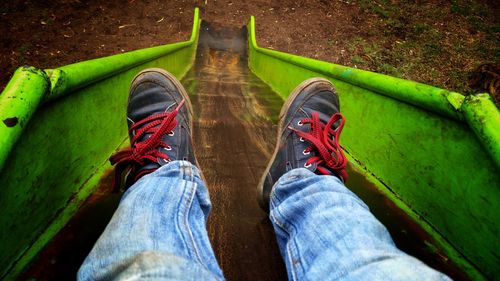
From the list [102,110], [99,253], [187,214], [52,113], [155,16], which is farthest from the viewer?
[155,16]

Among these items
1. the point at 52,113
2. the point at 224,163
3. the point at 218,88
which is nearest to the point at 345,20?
the point at 218,88

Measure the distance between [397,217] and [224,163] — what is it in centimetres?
70

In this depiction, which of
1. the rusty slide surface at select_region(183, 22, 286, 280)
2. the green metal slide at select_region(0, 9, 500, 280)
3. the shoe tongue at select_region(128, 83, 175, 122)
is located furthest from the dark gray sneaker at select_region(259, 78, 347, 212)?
the shoe tongue at select_region(128, 83, 175, 122)

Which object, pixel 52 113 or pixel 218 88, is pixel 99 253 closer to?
pixel 52 113

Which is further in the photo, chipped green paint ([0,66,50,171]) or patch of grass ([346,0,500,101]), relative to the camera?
patch of grass ([346,0,500,101])

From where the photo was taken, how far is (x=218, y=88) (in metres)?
2.74

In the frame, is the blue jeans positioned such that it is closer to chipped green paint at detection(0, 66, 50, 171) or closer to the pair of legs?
the pair of legs

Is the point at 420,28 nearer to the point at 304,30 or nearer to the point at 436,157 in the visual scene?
the point at 304,30

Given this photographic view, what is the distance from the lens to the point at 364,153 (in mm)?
1304

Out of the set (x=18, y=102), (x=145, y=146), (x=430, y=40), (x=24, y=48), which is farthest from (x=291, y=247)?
(x=430, y=40)

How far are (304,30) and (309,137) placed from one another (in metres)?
5.91

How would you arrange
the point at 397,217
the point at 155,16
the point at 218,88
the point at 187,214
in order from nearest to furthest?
the point at 187,214 < the point at 397,217 < the point at 218,88 < the point at 155,16

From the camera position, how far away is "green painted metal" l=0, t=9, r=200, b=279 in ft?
2.15

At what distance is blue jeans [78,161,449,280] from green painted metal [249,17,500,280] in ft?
1.17
